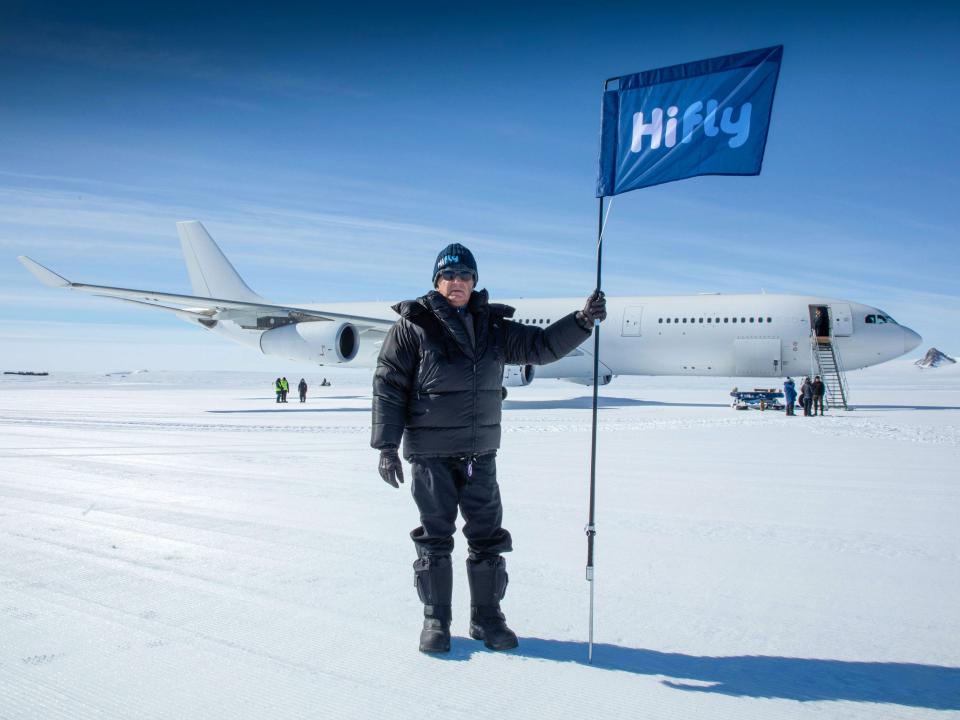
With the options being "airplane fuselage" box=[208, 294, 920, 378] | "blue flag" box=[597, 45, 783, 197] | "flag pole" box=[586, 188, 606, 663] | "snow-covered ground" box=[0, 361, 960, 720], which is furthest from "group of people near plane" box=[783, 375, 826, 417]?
"flag pole" box=[586, 188, 606, 663]

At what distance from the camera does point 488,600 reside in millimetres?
3182

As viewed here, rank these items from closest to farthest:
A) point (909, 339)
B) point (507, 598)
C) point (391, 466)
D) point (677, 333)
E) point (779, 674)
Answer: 1. point (779, 674)
2. point (391, 466)
3. point (507, 598)
4. point (909, 339)
5. point (677, 333)

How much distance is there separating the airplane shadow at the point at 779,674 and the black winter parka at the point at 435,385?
3.05ft

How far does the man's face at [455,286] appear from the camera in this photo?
11.0 feet

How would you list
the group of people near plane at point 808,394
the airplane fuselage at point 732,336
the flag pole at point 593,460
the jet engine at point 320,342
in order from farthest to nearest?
the jet engine at point 320,342
the airplane fuselage at point 732,336
the group of people near plane at point 808,394
the flag pole at point 593,460

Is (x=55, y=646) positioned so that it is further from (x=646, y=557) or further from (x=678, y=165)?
(x=678, y=165)

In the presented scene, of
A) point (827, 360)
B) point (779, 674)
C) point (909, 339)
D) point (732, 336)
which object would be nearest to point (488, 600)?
point (779, 674)

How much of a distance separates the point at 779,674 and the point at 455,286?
6.93 ft

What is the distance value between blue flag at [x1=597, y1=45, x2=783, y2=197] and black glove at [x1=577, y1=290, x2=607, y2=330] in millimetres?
1120

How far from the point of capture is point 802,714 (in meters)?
2.46

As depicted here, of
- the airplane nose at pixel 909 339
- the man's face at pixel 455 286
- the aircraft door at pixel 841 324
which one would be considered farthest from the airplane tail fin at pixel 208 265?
the man's face at pixel 455 286

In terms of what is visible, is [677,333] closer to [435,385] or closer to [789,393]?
[789,393]

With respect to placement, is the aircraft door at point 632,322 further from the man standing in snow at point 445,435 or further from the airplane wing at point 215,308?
the man standing in snow at point 445,435

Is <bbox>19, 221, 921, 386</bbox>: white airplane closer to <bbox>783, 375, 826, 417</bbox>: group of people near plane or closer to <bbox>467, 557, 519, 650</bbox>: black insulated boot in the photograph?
<bbox>783, 375, 826, 417</bbox>: group of people near plane
